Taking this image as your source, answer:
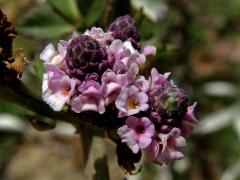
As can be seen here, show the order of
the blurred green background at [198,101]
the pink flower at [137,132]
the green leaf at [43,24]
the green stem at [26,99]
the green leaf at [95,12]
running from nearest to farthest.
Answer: the pink flower at [137,132] → the green stem at [26,99] → the green leaf at [95,12] → the green leaf at [43,24] → the blurred green background at [198,101]

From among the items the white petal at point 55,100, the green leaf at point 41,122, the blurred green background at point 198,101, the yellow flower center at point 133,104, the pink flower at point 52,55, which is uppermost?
the pink flower at point 52,55

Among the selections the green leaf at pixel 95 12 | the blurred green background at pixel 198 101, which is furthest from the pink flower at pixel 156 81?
the blurred green background at pixel 198 101

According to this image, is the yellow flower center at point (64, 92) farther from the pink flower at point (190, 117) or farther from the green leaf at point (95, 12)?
the green leaf at point (95, 12)

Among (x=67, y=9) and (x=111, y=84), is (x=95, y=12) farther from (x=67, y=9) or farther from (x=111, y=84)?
(x=111, y=84)

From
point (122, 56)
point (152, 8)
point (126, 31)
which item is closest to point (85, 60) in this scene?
point (122, 56)

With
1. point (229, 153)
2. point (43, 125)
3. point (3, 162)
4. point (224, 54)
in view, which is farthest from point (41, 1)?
point (224, 54)

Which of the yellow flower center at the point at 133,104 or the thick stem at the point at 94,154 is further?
the thick stem at the point at 94,154
